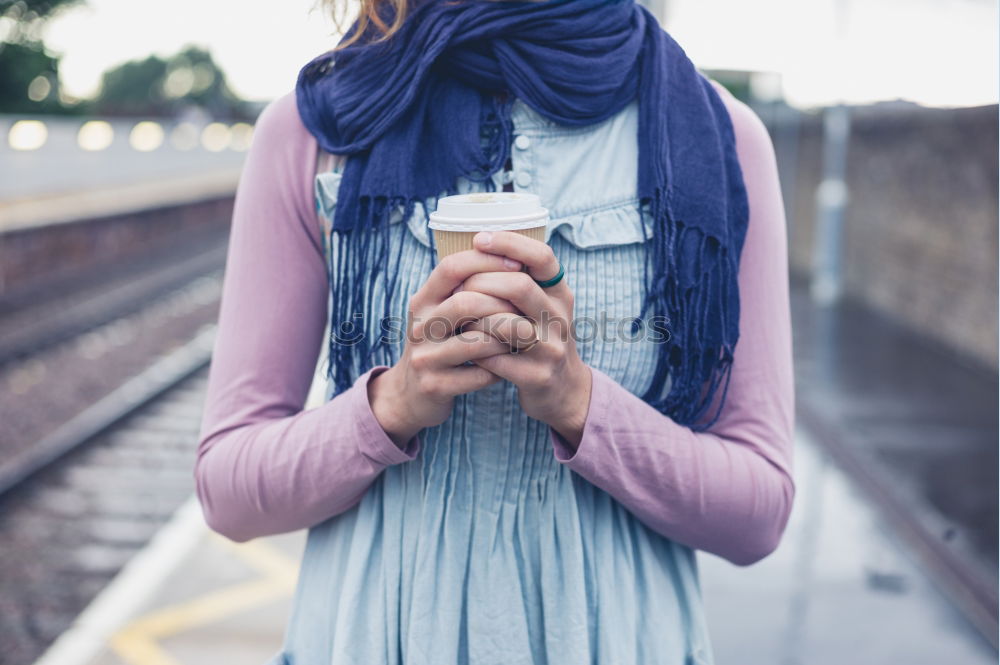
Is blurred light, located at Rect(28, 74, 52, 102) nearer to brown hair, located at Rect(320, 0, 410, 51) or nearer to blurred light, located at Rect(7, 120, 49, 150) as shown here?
blurred light, located at Rect(7, 120, 49, 150)

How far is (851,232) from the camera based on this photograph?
14055 millimetres

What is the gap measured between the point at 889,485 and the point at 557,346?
5.46m

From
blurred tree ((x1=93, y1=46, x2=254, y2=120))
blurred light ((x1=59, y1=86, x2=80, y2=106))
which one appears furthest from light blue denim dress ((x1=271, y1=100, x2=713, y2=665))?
blurred tree ((x1=93, y1=46, x2=254, y2=120))

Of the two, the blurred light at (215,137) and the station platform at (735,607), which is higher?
the blurred light at (215,137)

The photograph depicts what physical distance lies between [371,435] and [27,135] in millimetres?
20929

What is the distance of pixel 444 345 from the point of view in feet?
3.20

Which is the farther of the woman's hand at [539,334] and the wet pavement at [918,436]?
the wet pavement at [918,436]

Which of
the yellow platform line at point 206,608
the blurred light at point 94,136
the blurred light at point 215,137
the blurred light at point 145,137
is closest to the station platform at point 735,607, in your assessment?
the yellow platform line at point 206,608

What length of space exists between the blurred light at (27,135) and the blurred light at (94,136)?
170 centimetres

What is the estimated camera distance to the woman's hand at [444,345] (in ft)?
3.09

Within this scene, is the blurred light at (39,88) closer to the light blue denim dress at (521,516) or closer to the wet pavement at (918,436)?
the wet pavement at (918,436)

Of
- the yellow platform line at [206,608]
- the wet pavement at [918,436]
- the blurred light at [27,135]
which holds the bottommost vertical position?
the wet pavement at [918,436]

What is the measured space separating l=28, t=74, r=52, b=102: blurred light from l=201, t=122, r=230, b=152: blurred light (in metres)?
5.81

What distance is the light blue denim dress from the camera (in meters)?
1.18
